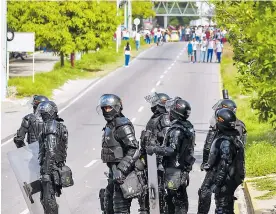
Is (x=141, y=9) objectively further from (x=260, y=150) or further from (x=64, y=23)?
Result: (x=260, y=150)

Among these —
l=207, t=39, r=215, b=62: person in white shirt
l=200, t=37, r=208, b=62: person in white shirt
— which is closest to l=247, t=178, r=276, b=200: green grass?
l=207, t=39, r=215, b=62: person in white shirt

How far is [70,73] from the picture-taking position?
40.1 metres

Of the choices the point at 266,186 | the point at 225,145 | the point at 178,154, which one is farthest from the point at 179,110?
the point at 266,186

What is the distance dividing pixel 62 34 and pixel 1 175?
2296cm

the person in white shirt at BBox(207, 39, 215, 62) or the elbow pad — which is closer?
the elbow pad

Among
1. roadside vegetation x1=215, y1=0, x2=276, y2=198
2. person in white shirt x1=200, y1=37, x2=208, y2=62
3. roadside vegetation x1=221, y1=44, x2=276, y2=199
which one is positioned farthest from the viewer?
person in white shirt x1=200, y1=37, x2=208, y2=62

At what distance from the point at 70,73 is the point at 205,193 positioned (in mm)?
29552

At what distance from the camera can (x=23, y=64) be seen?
161ft

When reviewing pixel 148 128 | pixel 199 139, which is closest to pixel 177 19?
pixel 199 139

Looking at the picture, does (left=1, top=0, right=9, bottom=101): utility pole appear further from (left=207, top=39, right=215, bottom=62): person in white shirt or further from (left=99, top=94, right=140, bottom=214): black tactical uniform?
(left=99, top=94, right=140, bottom=214): black tactical uniform

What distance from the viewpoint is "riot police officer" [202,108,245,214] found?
10.4 m

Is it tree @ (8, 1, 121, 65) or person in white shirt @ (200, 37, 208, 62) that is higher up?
tree @ (8, 1, 121, 65)

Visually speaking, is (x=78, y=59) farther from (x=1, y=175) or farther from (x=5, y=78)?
(x=1, y=175)

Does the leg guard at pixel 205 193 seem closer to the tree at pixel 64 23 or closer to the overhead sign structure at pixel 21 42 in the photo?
the overhead sign structure at pixel 21 42
